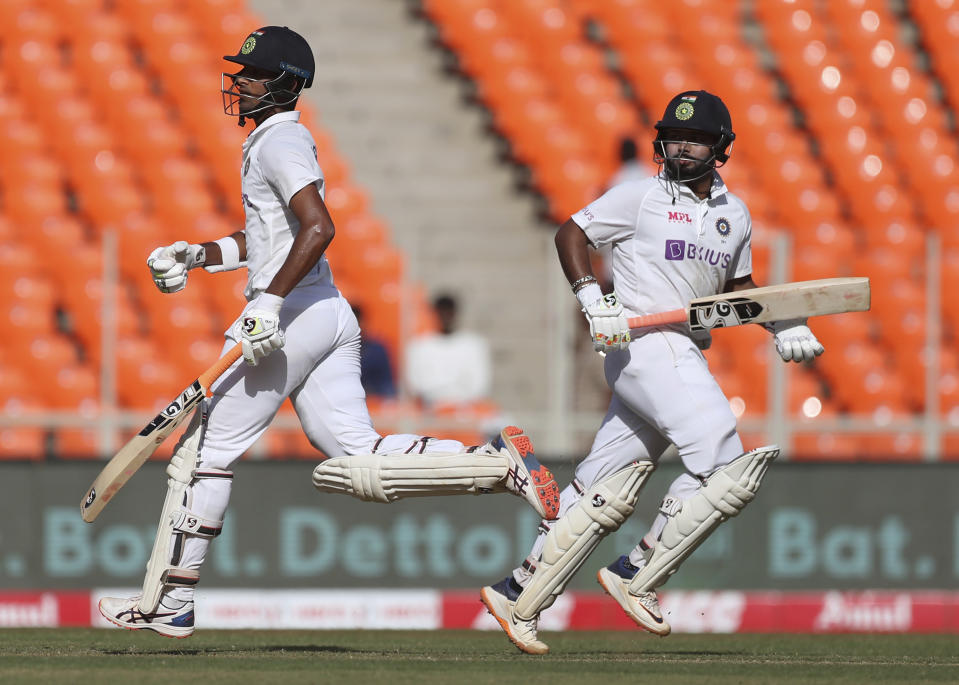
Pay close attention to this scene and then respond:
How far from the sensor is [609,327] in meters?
5.96

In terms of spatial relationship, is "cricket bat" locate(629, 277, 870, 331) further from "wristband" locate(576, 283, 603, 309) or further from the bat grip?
the bat grip

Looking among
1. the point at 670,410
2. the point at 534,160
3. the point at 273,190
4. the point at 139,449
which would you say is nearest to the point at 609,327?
the point at 670,410

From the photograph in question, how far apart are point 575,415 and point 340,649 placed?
3.13m

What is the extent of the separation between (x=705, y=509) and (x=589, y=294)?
2.91 ft

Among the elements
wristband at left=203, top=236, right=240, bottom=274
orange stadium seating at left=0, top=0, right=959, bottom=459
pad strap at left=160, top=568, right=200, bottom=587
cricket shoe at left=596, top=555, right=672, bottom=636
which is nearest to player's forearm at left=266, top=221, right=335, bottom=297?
wristband at left=203, top=236, right=240, bottom=274

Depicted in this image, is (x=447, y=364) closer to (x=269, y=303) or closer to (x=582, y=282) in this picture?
(x=582, y=282)

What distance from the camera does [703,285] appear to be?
249 inches

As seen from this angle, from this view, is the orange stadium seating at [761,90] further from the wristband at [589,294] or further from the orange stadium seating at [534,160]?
the wristband at [589,294]

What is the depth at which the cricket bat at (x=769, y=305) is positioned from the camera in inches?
242

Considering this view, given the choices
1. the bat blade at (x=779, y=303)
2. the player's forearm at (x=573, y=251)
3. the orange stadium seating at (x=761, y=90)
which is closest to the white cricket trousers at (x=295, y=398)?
the player's forearm at (x=573, y=251)

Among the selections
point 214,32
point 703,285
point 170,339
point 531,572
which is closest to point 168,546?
point 531,572

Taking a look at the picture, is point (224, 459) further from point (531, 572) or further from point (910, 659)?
point (910, 659)

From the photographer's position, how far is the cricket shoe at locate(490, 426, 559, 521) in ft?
19.1

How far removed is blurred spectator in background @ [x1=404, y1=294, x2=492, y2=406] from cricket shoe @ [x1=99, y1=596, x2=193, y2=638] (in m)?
3.67
